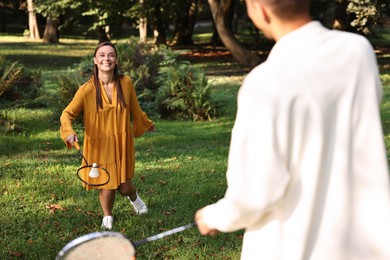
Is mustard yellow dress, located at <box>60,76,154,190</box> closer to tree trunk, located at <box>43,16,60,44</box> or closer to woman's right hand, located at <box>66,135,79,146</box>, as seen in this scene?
woman's right hand, located at <box>66,135,79,146</box>

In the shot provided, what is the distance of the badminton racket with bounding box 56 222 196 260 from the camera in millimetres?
2752

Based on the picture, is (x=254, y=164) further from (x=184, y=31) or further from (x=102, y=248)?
(x=184, y=31)

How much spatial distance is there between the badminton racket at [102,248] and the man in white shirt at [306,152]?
0.60m

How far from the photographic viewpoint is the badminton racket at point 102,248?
2.75 meters

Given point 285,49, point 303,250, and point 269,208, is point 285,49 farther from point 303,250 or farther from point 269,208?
point 303,250

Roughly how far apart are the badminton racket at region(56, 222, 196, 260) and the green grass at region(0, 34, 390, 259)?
234cm

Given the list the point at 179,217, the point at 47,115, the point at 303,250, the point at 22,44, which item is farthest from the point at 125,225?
the point at 22,44

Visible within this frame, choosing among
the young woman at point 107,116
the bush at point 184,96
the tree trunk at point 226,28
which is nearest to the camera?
the young woman at point 107,116

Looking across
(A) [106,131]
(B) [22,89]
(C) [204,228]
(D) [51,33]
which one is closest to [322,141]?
(C) [204,228]

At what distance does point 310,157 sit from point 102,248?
114 centimetres

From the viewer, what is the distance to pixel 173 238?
5508 millimetres

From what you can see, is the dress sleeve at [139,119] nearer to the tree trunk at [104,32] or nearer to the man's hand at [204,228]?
the man's hand at [204,228]

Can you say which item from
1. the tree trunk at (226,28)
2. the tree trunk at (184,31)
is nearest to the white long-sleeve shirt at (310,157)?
the tree trunk at (226,28)

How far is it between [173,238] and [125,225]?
1.85 feet
